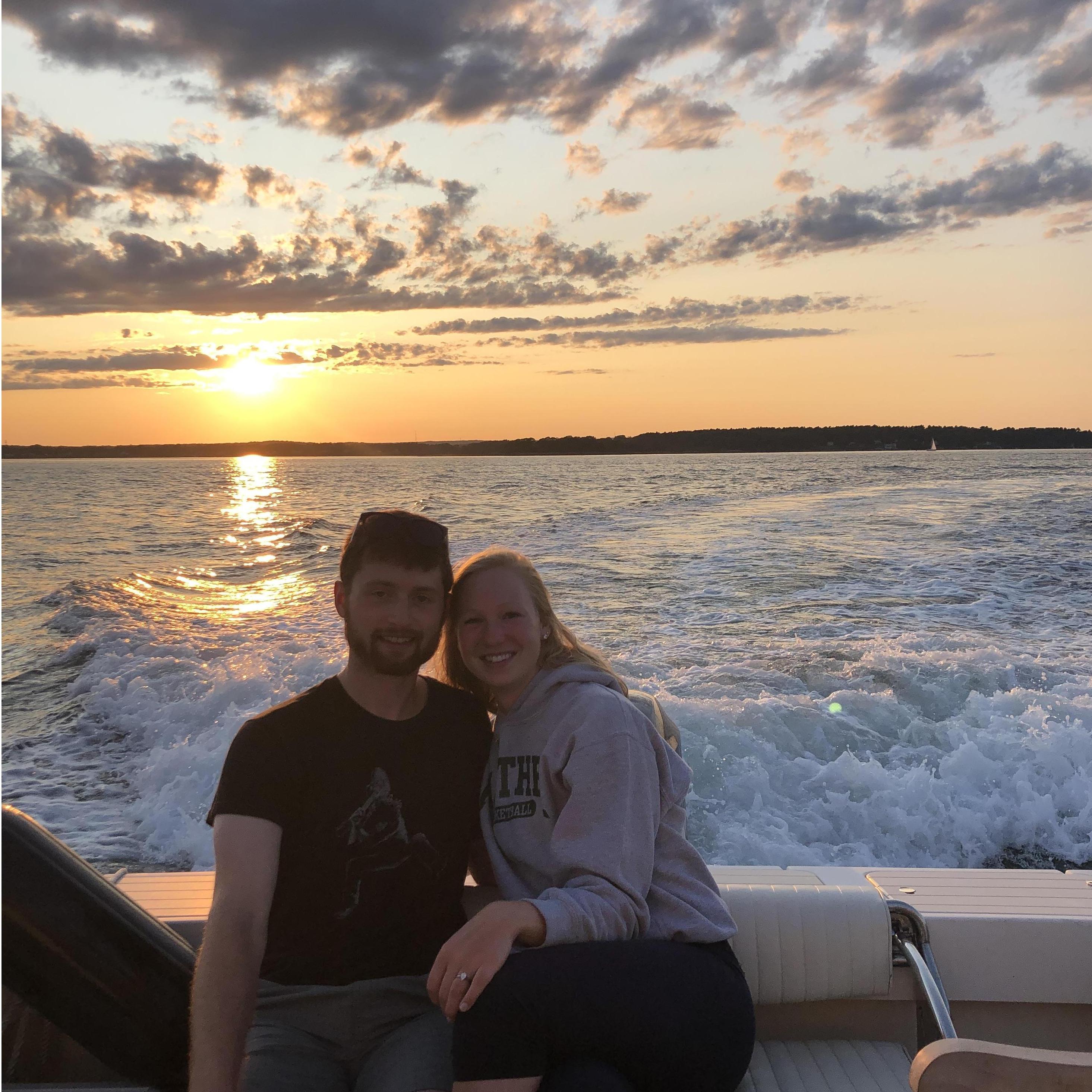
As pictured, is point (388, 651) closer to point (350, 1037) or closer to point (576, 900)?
point (576, 900)

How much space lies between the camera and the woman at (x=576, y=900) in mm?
1614

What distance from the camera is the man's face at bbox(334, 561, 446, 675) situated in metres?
2.03

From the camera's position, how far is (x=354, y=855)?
193 cm

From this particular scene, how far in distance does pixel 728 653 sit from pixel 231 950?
7.50 meters

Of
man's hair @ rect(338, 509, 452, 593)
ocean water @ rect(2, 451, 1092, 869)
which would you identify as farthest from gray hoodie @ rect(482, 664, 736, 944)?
ocean water @ rect(2, 451, 1092, 869)

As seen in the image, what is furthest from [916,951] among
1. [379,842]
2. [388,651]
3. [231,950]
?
[231,950]

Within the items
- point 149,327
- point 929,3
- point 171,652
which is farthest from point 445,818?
point 149,327

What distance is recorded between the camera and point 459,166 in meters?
11.8

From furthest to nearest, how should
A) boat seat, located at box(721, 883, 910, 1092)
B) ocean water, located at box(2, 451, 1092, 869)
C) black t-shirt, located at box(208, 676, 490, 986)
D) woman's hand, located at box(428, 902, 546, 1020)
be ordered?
ocean water, located at box(2, 451, 1092, 869) < boat seat, located at box(721, 883, 910, 1092) < black t-shirt, located at box(208, 676, 490, 986) < woman's hand, located at box(428, 902, 546, 1020)

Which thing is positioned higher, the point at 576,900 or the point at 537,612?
the point at 537,612

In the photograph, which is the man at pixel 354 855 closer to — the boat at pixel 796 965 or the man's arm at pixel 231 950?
the man's arm at pixel 231 950

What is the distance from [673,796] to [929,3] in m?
9.62

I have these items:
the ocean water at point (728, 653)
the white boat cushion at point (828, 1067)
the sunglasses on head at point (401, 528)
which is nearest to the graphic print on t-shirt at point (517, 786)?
the sunglasses on head at point (401, 528)

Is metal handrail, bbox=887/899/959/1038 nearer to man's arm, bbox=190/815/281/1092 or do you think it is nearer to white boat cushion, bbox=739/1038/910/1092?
white boat cushion, bbox=739/1038/910/1092
